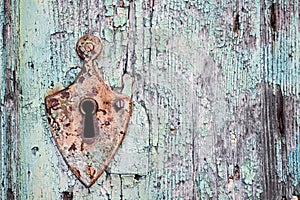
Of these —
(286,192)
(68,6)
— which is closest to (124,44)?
(68,6)

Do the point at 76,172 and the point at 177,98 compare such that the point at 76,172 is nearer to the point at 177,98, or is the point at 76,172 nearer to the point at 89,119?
the point at 89,119

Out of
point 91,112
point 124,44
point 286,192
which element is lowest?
point 286,192

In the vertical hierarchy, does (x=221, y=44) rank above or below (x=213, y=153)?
above

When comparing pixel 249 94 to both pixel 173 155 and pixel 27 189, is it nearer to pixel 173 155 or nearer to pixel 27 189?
pixel 173 155

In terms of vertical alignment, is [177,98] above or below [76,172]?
above

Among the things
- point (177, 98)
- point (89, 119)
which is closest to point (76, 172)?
point (89, 119)

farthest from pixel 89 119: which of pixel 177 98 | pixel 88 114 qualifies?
pixel 177 98

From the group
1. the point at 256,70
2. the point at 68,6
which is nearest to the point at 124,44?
the point at 68,6
